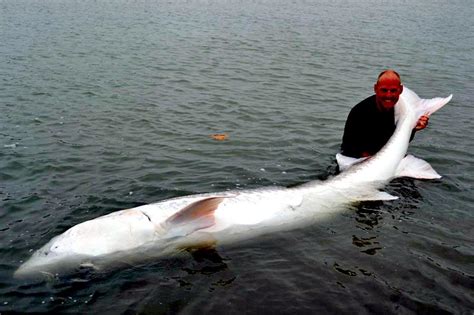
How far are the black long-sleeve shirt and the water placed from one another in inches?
36.3

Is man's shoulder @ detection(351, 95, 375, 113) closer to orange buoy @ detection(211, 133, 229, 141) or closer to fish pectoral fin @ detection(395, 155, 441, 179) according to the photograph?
fish pectoral fin @ detection(395, 155, 441, 179)

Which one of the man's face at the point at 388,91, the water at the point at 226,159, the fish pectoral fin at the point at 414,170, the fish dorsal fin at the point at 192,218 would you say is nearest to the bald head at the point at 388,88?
the man's face at the point at 388,91

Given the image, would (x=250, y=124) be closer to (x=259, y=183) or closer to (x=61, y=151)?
(x=259, y=183)

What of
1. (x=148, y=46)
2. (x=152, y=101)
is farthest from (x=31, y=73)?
(x=148, y=46)

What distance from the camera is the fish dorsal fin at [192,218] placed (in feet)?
20.2

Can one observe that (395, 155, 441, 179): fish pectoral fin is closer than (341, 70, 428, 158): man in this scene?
Yes

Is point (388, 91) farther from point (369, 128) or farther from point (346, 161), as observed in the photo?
point (346, 161)

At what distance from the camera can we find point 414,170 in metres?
8.48

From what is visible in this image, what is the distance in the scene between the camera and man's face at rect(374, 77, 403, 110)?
26.8ft

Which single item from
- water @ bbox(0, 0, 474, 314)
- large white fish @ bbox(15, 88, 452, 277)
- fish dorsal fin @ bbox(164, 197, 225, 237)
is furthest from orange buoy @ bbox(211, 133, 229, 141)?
fish dorsal fin @ bbox(164, 197, 225, 237)

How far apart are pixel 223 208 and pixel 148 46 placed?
18562 millimetres

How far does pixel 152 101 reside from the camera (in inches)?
571

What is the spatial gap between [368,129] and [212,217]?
3924 mm

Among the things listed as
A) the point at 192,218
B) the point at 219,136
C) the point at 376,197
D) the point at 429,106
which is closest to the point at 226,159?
the point at 219,136
